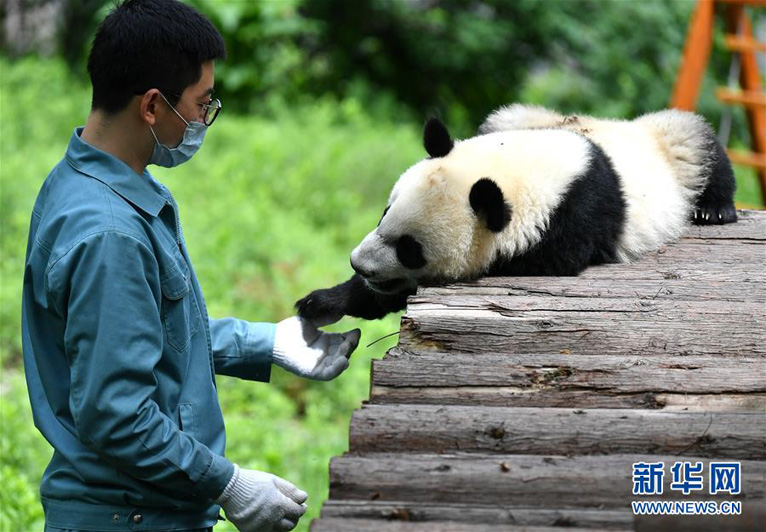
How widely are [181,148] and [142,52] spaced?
27cm

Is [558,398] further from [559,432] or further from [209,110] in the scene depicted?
[209,110]

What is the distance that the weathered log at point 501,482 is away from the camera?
1925 millimetres

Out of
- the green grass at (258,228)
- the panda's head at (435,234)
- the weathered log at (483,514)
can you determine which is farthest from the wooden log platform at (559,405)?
the green grass at (258,228)

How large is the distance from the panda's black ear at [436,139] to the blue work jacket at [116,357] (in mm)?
1226

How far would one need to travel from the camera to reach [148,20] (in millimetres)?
2145

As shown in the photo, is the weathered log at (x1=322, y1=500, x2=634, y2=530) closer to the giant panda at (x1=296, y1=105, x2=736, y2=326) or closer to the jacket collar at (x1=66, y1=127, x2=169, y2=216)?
the jacket collar at (x1=66, y1=127, x2=169, y2=216)

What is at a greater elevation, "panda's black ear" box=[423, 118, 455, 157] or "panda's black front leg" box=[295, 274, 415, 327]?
"panda's black ear" box=[423, 118, 455, 157]

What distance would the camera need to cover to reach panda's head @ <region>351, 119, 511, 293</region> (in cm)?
304

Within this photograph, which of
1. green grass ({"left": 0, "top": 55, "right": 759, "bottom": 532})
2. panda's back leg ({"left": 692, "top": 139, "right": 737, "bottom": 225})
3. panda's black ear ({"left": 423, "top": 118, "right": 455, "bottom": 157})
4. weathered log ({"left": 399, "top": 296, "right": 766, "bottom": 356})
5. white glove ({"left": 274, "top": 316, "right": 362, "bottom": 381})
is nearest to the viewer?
weathered log ({"left": 399, "top": 296, "right": 766, "bottom": 356})

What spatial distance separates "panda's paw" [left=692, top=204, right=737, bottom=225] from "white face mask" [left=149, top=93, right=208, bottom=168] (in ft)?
7.76

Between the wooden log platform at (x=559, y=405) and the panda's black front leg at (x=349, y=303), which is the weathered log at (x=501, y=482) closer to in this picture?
the wooden log platform at (x=559, y=405)

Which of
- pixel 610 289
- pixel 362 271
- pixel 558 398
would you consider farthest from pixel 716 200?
pixel 558 398

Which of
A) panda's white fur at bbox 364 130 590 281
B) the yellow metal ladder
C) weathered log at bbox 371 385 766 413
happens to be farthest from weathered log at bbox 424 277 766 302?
the yellow metal ladder

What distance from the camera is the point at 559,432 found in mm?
2117
